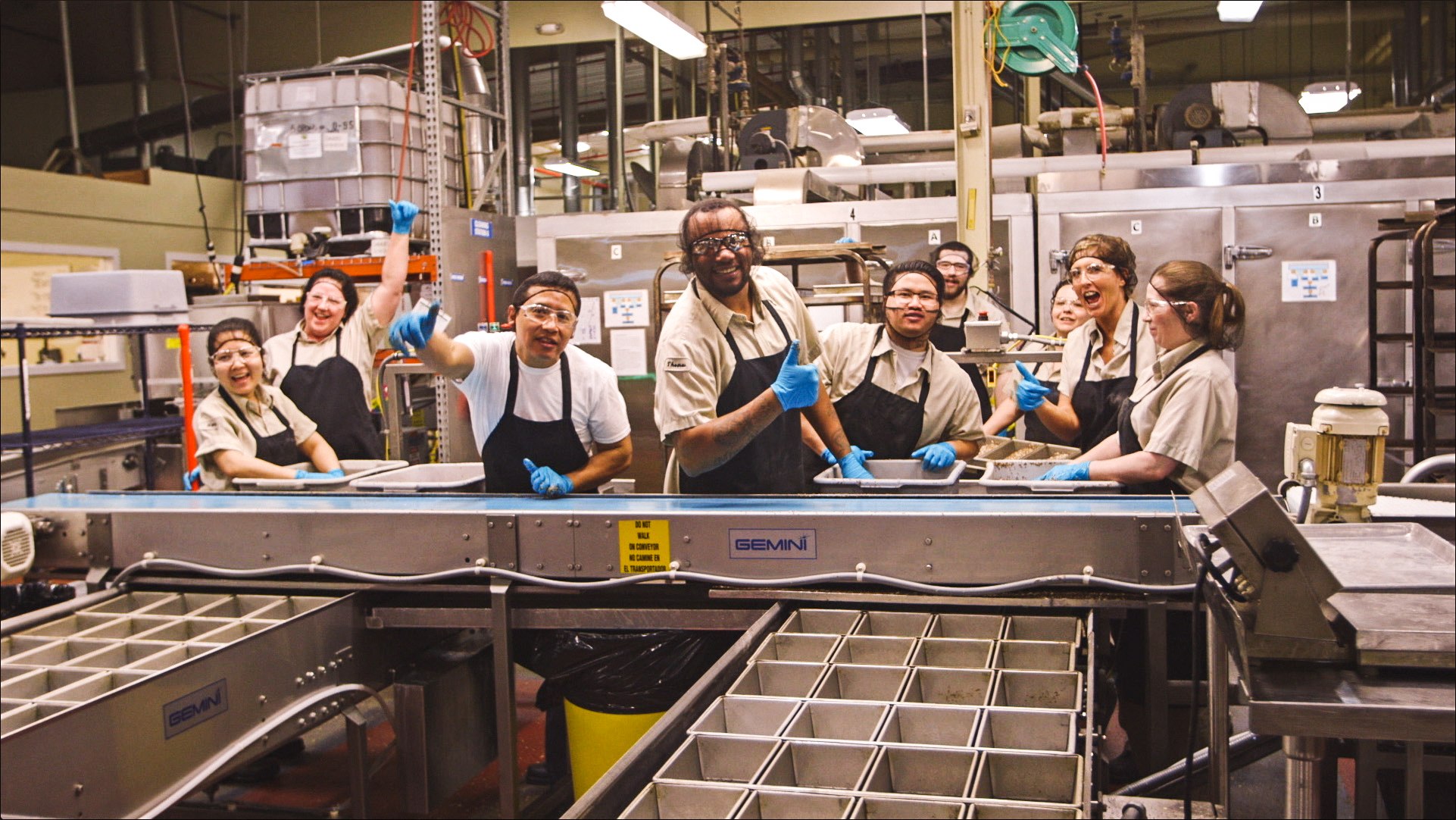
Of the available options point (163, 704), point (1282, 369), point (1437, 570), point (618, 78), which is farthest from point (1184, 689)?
point (618, 78)

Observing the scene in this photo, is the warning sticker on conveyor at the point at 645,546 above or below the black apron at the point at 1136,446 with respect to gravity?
below

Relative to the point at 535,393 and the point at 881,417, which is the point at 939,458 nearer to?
the point at 881,417

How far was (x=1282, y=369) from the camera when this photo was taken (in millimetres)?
5344

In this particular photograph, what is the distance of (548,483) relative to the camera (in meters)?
2.70

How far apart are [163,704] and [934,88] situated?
542 inches

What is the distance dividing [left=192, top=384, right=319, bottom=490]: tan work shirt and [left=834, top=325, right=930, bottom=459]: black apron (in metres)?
2.05

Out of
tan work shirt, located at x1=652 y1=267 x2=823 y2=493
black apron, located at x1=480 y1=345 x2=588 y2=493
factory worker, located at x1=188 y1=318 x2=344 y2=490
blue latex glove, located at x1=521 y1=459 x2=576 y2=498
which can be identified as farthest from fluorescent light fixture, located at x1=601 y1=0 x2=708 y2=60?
blue latex glove, located at x1=521 y1=459 x2=576 y2=498

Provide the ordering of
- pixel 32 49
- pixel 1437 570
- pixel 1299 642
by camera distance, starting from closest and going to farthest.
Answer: pixel 1299 642 < pixel 1437 570 < pixel 32 49

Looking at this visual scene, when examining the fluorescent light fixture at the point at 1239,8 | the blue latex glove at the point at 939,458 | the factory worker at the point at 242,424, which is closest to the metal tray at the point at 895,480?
the blue latex glove at the point at 939,458

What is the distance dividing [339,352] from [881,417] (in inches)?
85.6

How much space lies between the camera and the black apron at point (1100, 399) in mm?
3373

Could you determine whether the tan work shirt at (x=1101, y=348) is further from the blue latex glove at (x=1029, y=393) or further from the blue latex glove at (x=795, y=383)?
the blue latex glove at (x=795, y=383)

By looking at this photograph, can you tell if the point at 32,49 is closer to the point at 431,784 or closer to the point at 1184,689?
the point at 431,784

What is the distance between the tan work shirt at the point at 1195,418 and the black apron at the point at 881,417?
0.95 metres
